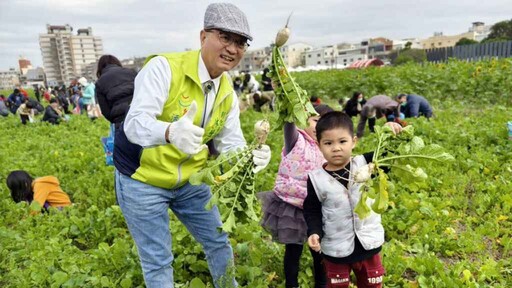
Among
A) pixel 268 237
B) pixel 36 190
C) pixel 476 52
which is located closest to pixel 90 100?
pixel 36 190

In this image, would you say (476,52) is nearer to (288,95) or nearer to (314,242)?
(288,95)

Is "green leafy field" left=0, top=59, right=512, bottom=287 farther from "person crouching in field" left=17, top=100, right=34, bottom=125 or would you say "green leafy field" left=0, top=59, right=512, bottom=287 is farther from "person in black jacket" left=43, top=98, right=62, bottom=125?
"person crouching in field" left=17, top=100, right=34, bottom=125

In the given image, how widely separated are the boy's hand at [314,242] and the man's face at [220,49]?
3.25 feet

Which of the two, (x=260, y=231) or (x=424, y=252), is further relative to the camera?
(x=260, y=231)

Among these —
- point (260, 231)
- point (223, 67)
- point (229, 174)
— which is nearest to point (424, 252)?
point (260, 231)

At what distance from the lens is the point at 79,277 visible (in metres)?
2.94

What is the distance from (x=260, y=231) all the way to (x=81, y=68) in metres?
162

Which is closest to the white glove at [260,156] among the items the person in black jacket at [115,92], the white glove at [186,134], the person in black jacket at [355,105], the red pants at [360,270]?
the white glove at [186,134]

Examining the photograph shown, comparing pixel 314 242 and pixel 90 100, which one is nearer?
pixel 314 242

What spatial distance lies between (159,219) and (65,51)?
532 feet

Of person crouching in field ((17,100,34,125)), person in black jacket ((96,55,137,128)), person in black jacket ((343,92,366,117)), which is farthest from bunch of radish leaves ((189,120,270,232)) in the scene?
person crouching in field ((17,100,34,125))

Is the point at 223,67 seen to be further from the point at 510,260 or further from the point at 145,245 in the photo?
the point at 510,260

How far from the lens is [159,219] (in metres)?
2.20

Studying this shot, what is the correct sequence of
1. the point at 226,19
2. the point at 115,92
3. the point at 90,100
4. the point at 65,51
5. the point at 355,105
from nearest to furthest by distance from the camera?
the point at 226,19, the point at 115,92, the point at 355,105, the point at 90,100, the point at 65,51
